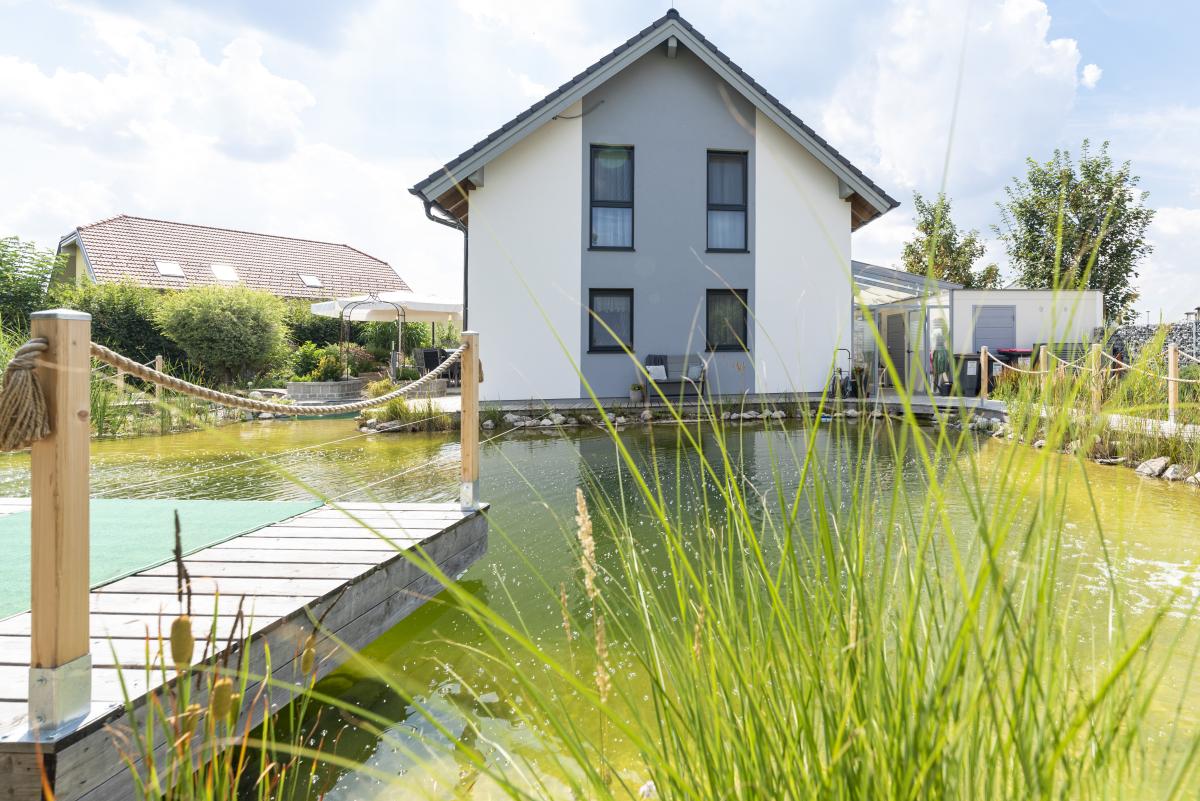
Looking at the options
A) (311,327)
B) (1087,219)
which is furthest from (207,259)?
(1087,219)

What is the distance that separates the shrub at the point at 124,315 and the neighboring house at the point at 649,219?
7217mm

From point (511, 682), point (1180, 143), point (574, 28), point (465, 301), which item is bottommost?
point (511, 682)

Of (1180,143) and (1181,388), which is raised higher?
(1180,143)

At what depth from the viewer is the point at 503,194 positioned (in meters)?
11.5

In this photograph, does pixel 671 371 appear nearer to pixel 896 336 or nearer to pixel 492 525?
pixel 896 336

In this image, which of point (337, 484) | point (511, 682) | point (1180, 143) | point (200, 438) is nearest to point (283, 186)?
point (200, 438)

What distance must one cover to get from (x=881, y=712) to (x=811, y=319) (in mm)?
12007

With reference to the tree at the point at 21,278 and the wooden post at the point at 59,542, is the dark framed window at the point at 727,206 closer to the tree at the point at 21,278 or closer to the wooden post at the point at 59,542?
the wooden post at the point at 59,542

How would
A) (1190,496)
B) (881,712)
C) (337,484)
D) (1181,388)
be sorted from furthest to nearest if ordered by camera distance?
(1181,388), (337,484), (1190,496), (881,712)

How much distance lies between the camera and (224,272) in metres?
22.6

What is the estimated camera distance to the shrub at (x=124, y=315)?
46.4 feet

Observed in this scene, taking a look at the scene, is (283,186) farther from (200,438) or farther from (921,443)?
(921,443)

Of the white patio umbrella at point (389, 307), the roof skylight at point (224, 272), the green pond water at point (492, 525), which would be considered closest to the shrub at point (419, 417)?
the green pond water at point (492, 525)

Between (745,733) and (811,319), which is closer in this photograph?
(745,733)
